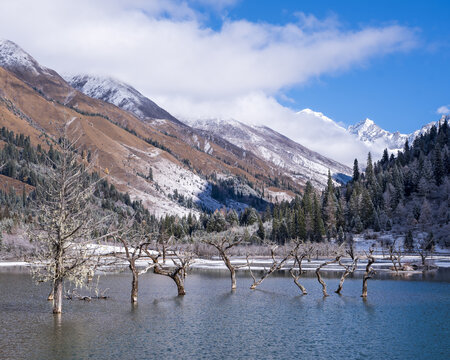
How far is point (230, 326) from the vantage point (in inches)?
1468

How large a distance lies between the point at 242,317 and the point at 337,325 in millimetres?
8548

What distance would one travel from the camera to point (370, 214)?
170m

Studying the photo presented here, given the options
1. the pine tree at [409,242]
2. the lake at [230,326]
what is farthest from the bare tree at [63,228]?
the pine tree at [409,242]

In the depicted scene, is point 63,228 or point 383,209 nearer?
point 63,228

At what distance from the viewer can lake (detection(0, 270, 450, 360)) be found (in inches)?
1152

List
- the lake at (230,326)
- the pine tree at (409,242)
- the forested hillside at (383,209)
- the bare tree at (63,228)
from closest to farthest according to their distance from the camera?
1. the lake at (230,326)
2. the bare tree at (63,228)
3. the pine tree at (409,242)
4. the forested hillside at (383,209)

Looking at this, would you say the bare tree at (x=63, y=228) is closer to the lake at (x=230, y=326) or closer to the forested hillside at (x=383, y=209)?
the lake at (x=230, y=326)

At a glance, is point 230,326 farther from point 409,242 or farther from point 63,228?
point 409,242

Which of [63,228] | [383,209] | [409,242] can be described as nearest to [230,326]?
[63,228]

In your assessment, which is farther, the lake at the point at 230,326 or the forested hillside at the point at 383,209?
the forested hillside at the point at 383,209

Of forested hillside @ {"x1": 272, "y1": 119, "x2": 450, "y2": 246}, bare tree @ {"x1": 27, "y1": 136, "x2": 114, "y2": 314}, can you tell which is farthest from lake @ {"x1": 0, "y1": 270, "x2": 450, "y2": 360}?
forested hillside @ {"x1": 272, "y1": 119, "x2": 450, "y2": 246}

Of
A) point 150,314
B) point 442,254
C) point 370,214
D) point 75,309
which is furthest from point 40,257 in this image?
point 370,214

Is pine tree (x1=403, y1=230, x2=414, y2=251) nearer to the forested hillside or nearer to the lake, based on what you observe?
the forested hillside

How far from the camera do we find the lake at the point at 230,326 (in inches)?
1152
